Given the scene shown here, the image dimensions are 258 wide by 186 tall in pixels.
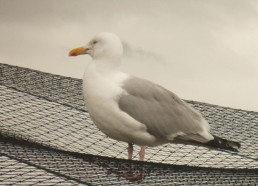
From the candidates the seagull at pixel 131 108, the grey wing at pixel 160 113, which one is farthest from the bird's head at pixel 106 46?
the grey wing at pixel 160 113

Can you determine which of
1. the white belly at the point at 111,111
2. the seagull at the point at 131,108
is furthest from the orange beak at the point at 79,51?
the white belly at the point at 111,111

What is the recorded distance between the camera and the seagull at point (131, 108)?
2.20 meters

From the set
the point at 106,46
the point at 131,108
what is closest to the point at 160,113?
the point at 131,108

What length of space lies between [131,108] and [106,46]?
0.87 feet

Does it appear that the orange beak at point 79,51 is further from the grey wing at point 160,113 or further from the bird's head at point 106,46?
the grey wing at point 160,113

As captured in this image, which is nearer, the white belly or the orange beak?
the white belly

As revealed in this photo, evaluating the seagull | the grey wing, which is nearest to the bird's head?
the seagull

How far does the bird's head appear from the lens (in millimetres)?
2311

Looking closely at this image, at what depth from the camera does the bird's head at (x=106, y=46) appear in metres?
2.31

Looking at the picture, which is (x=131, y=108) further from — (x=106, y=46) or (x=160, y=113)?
(x=106, y=46)

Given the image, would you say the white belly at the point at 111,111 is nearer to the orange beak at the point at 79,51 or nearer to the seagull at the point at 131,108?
the seagull at the point at 131,108

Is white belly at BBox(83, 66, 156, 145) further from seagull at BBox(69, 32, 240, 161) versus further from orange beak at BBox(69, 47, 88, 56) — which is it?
orange beak at BBox(69, 47, 88, 56)

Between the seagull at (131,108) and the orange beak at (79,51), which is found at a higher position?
the orange beak at (79,51)

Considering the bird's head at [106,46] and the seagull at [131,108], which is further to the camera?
the bird's head at [106,46]
